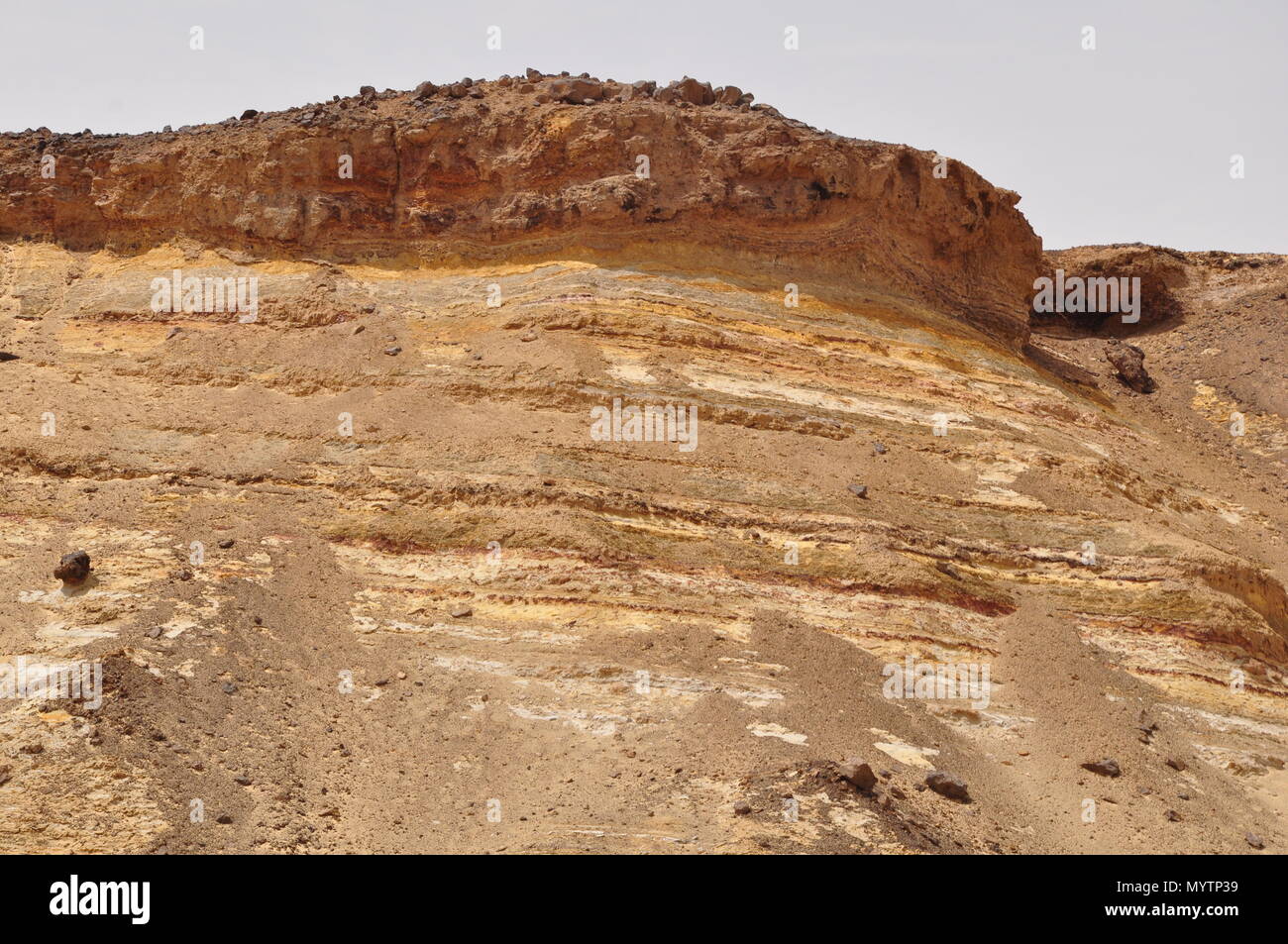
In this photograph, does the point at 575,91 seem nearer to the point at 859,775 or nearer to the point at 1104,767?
the point at 1104,767

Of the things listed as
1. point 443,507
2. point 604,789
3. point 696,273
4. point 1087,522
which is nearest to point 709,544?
point 443,507

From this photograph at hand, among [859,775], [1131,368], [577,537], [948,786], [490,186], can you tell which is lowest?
[948,786]

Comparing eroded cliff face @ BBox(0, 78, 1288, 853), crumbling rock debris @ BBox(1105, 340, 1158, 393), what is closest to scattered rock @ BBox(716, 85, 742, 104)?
eroded cliff face @ BBox(0, 78, 1288, 853)

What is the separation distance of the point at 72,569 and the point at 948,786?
859 cm

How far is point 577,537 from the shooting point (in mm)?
13031

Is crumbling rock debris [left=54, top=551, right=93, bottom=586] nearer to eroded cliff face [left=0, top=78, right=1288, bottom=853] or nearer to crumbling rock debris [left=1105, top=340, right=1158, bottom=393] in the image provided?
eroded cliff face [left=0, top=78, right=1288, bottom=853]

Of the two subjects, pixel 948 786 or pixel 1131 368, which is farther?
pixel 1131 368

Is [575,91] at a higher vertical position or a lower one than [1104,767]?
higher

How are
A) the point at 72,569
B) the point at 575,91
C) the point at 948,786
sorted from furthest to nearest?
1. the point at 575,91
2. the point at 72,569
3. the point at 948,786

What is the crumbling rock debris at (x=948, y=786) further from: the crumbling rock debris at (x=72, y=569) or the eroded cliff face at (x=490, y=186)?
the eroded cliff face at (x=490, y=186)

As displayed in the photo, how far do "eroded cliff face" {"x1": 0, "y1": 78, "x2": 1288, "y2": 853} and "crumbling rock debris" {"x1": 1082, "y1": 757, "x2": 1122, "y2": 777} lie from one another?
74 mm

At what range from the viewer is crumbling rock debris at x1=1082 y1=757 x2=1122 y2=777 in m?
12.0

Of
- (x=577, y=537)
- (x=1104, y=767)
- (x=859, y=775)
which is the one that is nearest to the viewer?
(x=859, y=775)

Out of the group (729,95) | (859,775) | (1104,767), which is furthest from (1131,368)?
(859,775)
